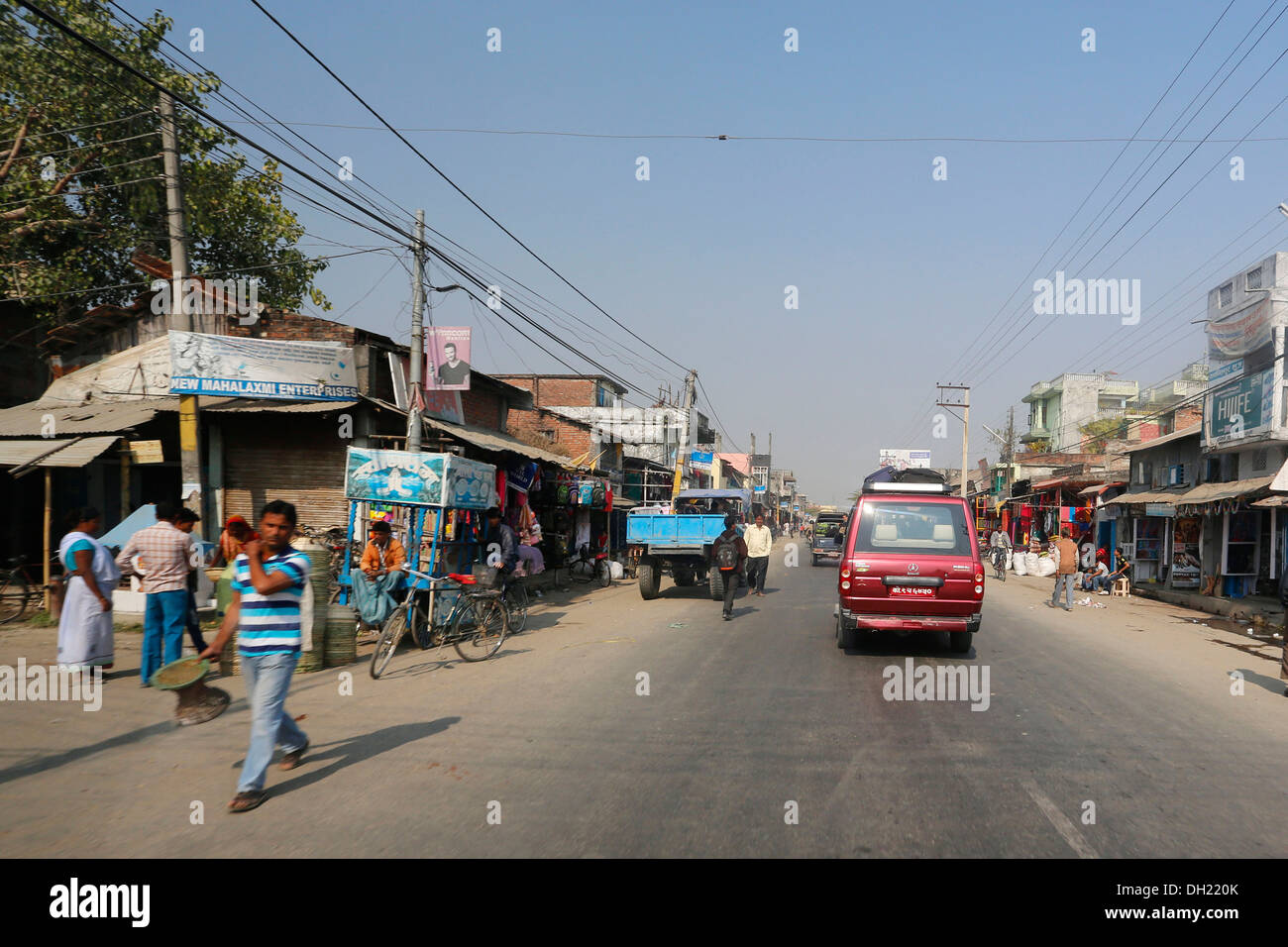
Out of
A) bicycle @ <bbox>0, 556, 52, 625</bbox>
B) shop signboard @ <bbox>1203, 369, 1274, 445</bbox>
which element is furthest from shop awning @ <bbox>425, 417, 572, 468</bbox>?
shop signboard @ <bbox>1203, 369, 1274, 445</bbox>

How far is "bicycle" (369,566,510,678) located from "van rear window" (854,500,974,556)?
15.6ft

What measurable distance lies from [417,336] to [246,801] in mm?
9880

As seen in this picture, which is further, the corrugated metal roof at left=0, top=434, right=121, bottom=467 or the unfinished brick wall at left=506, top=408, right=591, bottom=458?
the unfinished brick wall at left=506, top=408, right=591, bottom=458

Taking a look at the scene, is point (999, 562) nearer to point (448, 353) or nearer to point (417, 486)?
point (448, 353)

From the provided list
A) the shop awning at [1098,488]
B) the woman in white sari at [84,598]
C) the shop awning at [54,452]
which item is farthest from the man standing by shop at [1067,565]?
the shop awning at [54,452]

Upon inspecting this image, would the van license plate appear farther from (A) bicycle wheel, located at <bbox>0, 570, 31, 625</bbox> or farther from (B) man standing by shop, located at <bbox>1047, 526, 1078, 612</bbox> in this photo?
(A) bicycle wheel, located at <bbox>0, 570, 31, 625</bbox>

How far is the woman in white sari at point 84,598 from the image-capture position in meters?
8.27

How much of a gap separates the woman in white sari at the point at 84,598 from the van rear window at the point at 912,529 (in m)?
8.53

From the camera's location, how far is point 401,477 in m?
11.3

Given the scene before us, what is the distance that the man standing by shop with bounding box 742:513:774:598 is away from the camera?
59.0 ft

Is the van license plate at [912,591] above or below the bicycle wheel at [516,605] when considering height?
above

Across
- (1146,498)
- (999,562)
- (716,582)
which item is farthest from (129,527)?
(999,562)

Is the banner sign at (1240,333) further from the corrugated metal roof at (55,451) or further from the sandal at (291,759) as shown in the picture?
the corrugated metal roof at (55,451)
